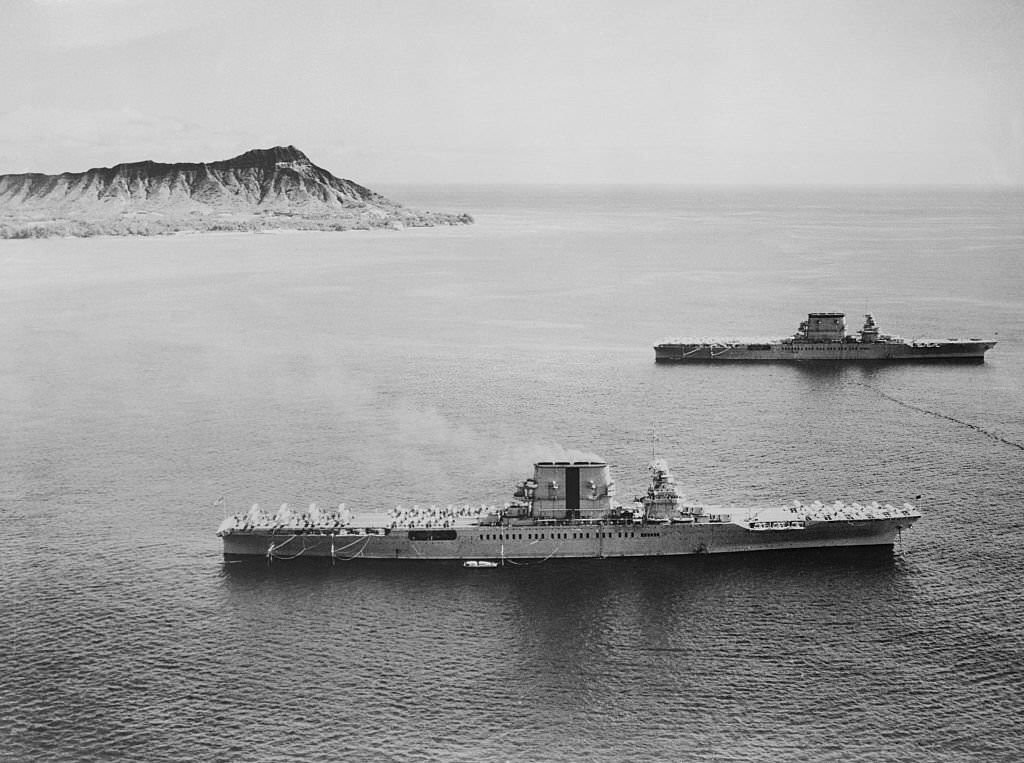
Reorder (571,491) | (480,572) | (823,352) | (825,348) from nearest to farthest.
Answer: (480,572) → (571,491) → (825,348) → (823,352)

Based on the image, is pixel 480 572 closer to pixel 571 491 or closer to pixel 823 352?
pixel 571 491

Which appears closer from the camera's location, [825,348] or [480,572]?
[480,572]

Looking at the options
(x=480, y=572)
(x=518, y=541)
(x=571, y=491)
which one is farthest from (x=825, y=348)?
(x=480, y=572)

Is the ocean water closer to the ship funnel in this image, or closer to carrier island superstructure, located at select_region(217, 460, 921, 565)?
carrier island superstructure, located at select_region(217, 460, 921, 565)

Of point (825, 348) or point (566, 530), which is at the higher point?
point (825, 348)

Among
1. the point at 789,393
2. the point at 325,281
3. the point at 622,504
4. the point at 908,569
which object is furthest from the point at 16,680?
the point at 325,281

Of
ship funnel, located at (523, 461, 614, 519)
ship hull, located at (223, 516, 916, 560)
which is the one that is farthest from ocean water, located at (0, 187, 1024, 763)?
ship funnel, located at (523, 461, 614, 519)

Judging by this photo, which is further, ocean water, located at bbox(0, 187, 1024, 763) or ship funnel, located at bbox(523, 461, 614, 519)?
ship funnel, located at bbox(523, 461, 614, 519)
